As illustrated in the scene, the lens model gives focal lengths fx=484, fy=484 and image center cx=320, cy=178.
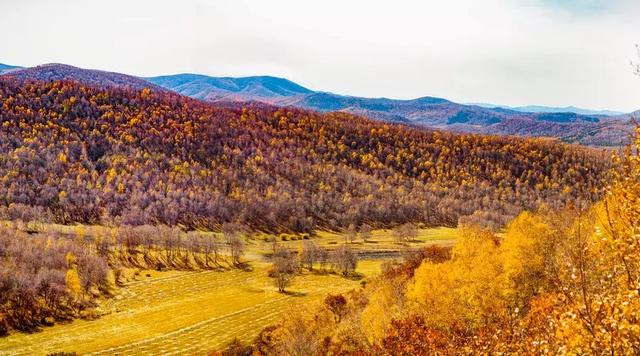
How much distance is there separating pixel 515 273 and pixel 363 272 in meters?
108

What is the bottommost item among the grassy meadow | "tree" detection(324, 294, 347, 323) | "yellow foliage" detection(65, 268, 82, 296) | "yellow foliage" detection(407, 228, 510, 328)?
the grassy meadow

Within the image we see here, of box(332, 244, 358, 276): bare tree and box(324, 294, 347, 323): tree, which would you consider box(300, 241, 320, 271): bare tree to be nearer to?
box(332, 244, 358, 276): bare tree

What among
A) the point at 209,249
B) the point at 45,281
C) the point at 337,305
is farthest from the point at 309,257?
the point at 45,281

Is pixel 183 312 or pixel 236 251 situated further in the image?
pixel 236 251

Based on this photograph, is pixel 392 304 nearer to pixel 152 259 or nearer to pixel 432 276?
pixel 432 276

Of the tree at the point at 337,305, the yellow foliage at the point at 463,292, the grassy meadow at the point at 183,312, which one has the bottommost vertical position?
the grassy meadow at the point at 183,312

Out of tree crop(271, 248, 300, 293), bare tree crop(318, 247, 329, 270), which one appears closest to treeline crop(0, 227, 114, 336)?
tree crop(271, 248, 300, 293)

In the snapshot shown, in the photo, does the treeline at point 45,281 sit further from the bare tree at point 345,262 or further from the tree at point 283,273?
the bare tree at point 345,262

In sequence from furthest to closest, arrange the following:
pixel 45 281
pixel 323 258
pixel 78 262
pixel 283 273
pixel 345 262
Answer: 1. pixel 323 258
2. pixel 345 262
3. pixel 78 262
4. pixel 283 273
5. pixel 45 281

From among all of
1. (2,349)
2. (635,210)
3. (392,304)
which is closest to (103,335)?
(2,349)

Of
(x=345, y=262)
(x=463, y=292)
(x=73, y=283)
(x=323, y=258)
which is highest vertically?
(x=463, y=292)

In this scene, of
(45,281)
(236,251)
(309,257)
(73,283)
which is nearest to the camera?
(45,281)

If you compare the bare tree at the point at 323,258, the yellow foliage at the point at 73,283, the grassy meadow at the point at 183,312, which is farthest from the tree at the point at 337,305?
the yellow foliage at the point at 73,283

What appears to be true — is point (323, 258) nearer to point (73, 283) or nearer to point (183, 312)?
point (183, 312)
